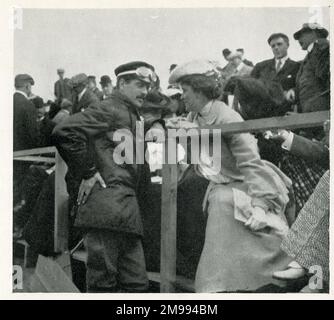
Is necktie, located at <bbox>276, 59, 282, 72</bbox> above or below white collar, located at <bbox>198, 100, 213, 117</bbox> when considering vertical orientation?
above

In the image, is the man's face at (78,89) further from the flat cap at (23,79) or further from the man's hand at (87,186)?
the man's hand at (87,186)

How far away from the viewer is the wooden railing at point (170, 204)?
2.93 metres

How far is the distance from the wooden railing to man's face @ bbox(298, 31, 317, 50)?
38 cm

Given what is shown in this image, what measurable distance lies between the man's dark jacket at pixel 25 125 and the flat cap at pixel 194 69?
80 cm

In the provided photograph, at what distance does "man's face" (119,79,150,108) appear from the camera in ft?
10.2

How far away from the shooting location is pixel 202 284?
299 centimetres

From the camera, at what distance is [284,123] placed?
292 cm

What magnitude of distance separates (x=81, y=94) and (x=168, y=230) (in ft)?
2.81

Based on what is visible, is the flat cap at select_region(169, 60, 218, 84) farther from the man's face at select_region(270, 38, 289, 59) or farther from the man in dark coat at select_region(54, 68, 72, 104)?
the man in dark coat at select_region(54, 68, 72, 104)

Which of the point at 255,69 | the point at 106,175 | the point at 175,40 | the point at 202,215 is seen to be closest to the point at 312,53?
the point at 255,69

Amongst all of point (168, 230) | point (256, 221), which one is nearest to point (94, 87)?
point (168, 230)

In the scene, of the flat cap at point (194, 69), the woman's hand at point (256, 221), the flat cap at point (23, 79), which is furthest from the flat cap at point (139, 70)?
the woman's hand at point (256, 221)

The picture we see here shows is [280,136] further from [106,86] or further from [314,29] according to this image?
[106,86]

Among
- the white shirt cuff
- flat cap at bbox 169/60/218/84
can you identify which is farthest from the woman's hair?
the white shirt cuff
